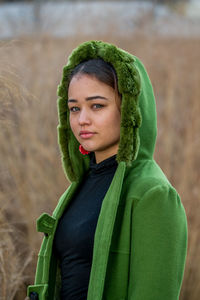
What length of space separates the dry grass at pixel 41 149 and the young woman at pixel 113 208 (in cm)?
47

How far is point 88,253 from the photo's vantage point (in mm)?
1937

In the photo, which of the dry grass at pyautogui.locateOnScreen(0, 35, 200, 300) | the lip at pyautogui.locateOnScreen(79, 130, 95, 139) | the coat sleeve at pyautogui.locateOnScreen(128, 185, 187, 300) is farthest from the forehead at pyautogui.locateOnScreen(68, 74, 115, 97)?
the dry grass at pyautogui.locateOnScreen(0, 35, 200, 300)

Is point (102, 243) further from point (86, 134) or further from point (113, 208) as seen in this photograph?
point (86, 134)

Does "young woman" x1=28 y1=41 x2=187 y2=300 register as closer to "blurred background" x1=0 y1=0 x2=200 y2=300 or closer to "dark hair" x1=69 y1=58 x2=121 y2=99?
"dark hair" x1=69 y1=58 x2=121 y2=99

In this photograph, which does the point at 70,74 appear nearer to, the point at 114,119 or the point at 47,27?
the point at 114,119

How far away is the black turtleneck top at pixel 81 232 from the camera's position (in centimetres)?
195

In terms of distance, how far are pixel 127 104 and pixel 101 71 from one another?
171mm

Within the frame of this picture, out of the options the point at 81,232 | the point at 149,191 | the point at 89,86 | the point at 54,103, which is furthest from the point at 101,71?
the point at 54,103

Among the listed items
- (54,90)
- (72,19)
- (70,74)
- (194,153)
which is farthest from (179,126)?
(70,74)

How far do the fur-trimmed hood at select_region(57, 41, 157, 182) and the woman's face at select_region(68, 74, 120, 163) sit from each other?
0.04 meters

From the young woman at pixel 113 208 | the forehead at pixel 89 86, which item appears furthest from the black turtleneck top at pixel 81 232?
the forehead at pixel 89 86

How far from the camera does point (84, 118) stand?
1.96m

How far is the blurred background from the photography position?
3.03 meters

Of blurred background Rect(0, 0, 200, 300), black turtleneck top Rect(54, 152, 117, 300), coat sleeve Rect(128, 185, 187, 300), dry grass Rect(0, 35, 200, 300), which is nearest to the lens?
coat sleeve Rect(128, 185, 187, 300)
